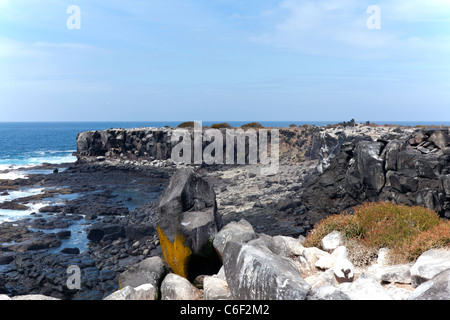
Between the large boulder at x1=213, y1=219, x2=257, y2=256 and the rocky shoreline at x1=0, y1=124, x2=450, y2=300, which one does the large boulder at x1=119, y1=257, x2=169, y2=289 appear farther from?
the rocky shoreline at x1=0, y1=124, x2=450, y2=300

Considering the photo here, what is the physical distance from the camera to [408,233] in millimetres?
9148

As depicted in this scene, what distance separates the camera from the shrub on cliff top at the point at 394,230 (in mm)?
8102

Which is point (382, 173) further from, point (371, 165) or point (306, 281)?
point (306, 281)

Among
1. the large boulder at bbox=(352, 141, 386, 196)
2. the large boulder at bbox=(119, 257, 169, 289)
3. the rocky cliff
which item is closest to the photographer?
the large boulder at bbox=(119, 257, 169, 289)

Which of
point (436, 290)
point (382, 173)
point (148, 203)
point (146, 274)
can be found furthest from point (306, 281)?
point (148, 203)

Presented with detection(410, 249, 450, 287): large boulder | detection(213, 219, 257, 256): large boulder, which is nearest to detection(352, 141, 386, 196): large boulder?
detection(213, 219, 257, 256): large boulder

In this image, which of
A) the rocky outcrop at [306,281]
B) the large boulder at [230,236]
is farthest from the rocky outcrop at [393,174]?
the large boulder at [230,236]

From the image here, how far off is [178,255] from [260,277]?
4.60m

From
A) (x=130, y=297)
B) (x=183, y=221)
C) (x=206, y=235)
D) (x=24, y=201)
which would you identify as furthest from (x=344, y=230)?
(x=24, y=201)

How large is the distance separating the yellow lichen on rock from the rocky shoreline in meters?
8.68

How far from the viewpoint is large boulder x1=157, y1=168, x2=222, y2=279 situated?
9930 mm

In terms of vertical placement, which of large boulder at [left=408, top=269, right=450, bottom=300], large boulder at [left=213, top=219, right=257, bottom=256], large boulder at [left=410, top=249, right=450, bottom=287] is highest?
large boulder at [left=408, top=269, right=450, bottom=300]

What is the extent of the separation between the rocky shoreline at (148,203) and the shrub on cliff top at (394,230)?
30.7ft

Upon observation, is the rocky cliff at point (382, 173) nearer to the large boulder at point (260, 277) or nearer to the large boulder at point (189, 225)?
the large boulder at point (189, 225)
